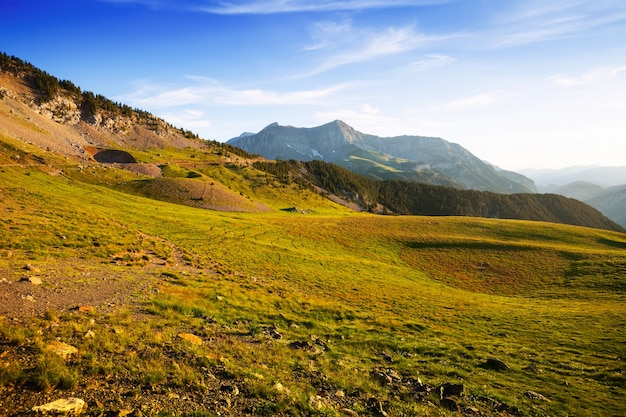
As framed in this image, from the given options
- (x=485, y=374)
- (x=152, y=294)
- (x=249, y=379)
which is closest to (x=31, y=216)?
(x=152, y=294)

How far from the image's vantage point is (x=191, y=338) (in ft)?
46.9

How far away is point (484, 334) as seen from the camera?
2509 cm

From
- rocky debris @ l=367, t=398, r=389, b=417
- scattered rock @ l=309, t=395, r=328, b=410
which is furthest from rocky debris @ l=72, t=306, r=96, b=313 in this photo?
rocky debris @ l=367, t=398, r=389, b=417

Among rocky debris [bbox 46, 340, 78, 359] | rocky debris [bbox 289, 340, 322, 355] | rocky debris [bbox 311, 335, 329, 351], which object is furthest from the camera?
rocky debris [bbox 311, 335, 329, 351]

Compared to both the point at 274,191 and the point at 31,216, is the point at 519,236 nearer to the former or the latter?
the point at 31,216

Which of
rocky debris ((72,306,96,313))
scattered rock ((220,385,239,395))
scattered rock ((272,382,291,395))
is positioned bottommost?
scattered rock ((272,382,291,395))

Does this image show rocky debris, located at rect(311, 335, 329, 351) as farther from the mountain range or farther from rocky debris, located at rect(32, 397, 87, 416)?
the mountain range

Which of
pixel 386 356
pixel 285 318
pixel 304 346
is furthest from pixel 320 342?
pixel 285 318

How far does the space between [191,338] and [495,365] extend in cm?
1845

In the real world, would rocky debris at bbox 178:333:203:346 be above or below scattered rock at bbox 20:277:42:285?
below

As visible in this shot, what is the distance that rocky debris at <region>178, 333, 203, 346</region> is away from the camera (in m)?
13.9

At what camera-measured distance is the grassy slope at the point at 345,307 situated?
42.3 feet

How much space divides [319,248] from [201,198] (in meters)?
52.8

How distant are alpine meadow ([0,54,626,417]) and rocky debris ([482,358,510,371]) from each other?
2.7 inches
